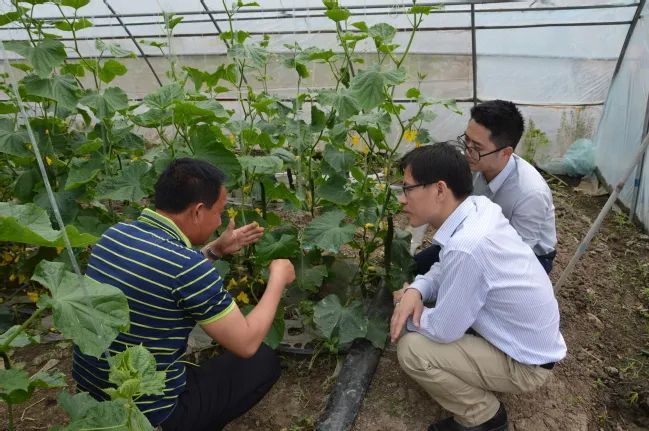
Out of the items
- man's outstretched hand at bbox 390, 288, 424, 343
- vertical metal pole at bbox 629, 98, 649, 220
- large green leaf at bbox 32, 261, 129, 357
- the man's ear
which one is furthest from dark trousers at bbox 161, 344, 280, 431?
vertical metal pole at bbox 629, 98, 649, 220

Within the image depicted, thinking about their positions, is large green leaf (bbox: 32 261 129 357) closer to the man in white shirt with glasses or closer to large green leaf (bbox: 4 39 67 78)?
large green leaf (bbox: 4 39 67 78)

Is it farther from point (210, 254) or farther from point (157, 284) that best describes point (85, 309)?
point (210, 254)

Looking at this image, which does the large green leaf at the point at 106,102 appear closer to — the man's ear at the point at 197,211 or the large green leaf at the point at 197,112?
the large green leaf at the point at 197,112

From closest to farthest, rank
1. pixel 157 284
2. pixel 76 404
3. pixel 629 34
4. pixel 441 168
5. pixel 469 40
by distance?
1. pixel 76 404
2. pixel 157 284
3. pixel 441 168
4. pixel 629 34
5. pixel 469 40

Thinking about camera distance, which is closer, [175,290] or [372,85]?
[175,290]

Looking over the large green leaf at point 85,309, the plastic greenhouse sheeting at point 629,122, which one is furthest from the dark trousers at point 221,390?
the plastic greenhouse sheeting at point 629,122

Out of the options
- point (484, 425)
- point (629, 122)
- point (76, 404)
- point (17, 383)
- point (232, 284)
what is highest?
point (17, 383)

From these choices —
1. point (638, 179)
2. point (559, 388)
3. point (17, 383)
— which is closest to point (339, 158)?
point (559, 388)

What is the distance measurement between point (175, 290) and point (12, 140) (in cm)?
171

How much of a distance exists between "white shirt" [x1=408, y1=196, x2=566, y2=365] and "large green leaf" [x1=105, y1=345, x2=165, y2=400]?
1.18m

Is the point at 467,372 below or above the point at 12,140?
below

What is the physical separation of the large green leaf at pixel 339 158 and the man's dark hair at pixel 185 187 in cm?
92

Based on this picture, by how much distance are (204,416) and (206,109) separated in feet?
4.24

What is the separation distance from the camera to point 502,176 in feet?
9.45
